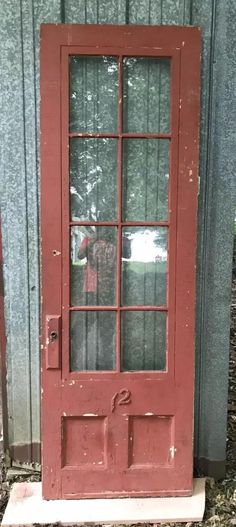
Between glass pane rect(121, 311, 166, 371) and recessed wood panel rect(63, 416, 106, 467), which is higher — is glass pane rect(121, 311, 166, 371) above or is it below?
above

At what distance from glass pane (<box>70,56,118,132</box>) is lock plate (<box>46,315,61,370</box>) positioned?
112 cm

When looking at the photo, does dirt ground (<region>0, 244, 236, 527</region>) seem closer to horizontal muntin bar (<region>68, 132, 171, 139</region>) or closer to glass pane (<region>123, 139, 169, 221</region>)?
glass pane (<region>123, 139, 169, 221</region>)

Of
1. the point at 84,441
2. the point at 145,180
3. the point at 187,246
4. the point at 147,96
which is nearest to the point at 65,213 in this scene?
the point at 145,180

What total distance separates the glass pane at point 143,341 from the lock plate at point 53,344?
39 centimetres

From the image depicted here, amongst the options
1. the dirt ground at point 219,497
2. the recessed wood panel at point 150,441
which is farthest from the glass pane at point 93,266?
the dirt ground at point 219,497

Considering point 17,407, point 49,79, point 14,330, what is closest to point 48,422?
point 17,407

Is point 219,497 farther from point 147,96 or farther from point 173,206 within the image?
point 147,96

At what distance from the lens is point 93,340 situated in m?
3.17

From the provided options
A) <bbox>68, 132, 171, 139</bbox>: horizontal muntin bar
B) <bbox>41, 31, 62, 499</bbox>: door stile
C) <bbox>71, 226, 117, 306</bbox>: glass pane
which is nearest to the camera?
<bbox>41, 31, 62, 499</bbox>: door stile

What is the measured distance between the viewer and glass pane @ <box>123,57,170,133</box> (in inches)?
118

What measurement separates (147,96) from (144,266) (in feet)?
3.22

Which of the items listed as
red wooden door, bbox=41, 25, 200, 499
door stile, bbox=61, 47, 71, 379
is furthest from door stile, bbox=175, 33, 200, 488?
door stile, bbox=61, 47, 71, 379

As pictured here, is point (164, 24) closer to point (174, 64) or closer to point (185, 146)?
point (174, 64)

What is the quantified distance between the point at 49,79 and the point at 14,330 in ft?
4.94
